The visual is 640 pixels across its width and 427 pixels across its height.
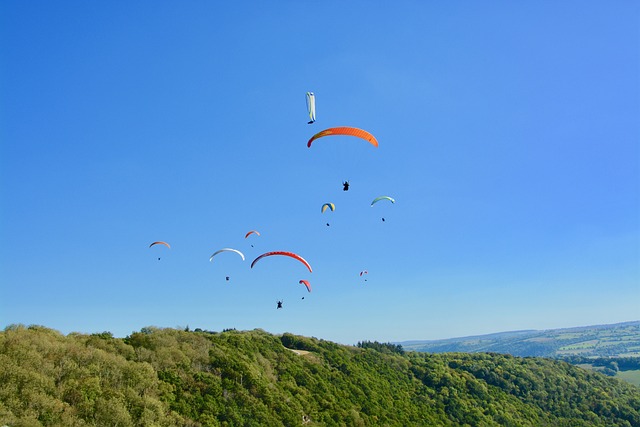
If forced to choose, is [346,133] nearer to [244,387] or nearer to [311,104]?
[311,104]

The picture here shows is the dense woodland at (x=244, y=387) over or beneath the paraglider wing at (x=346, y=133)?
beneath

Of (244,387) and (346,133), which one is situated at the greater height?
(346,133)

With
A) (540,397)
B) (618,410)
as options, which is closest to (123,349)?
(540,397)

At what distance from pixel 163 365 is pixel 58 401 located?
570 inches

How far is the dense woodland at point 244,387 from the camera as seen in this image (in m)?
39.2

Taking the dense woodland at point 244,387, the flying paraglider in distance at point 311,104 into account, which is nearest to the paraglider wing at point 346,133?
the flying paraglider in distance at point 311,104

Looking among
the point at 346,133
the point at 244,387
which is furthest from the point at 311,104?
the point at 244,387

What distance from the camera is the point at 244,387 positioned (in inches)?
2164

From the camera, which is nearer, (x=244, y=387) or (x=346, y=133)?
(x=346, y=133)

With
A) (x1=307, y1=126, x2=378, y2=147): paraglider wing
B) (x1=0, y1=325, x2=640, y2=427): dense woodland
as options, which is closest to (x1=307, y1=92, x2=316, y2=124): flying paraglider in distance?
(x1=307, y1=126, x2=378, y2=147): paraglider wing

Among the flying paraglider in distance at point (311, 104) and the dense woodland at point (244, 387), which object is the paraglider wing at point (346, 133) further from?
the dense woodland at point (244, 387)

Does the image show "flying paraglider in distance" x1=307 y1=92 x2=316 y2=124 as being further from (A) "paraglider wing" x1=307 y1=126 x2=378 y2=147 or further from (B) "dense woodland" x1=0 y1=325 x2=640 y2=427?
(B) "dense woodland" x1=0 y1=325 x2=640 y2=427

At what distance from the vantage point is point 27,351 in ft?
133

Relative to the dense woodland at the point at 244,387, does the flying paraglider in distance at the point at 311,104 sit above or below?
above
